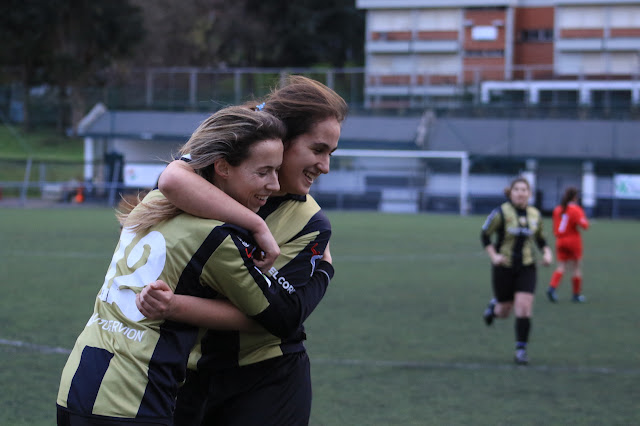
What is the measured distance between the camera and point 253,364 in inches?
117

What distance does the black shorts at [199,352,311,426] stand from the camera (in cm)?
296

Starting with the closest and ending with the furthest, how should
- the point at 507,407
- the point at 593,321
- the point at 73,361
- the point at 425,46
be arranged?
the point at 73,361 → the point at 507,407 → the point at 593,321 → the point at 425,46

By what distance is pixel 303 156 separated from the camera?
9.93 ft

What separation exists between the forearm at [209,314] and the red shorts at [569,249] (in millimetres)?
10971

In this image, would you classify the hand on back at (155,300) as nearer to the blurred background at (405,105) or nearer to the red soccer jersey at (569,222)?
the red soccer jersey at (569,222)

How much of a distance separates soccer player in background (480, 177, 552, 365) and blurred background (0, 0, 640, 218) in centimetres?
1586

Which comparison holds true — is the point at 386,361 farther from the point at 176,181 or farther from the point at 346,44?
the point at 346,44

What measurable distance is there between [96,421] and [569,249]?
37.6ft

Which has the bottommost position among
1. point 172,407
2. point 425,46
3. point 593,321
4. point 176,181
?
point 593,321

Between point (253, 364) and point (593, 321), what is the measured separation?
27.5 ft

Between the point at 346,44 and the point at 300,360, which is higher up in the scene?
the point at 346,44

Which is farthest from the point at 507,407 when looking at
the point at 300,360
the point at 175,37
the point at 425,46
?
the point at 175,37

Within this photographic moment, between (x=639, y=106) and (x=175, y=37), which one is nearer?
(x=639, y=106)

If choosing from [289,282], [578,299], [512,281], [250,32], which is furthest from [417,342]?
[250,32]
